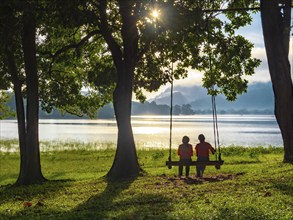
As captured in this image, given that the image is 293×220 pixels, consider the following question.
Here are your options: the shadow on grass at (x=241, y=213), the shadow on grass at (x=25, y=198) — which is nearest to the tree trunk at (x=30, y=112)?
the shadow on grass at (x=25, y=198)

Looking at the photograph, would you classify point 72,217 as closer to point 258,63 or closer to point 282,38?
point 282,38

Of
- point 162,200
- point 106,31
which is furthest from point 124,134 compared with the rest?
point 162,200

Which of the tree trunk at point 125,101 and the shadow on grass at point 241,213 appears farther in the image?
the tree trunk at point 125,101

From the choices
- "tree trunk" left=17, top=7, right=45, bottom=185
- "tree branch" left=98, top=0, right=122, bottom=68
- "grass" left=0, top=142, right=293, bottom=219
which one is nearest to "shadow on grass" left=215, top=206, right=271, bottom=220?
"grass" left=0, top=142, right=293, bottom=219

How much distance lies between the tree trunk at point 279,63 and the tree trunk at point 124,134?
7.73 meters

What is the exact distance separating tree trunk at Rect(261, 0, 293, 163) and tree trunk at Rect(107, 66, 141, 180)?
7.73 m

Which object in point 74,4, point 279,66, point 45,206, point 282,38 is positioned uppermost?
point 74,4

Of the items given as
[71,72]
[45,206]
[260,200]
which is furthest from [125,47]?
[260,200]

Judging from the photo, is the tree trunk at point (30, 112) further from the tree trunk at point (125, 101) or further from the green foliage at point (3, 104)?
the green foliage at point (3, 104)

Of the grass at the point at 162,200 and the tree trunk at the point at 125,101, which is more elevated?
the tree trunk at the point at 125,101

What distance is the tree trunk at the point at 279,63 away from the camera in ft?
60.0

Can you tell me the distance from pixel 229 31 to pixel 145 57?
18.7 feet

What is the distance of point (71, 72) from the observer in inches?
1254

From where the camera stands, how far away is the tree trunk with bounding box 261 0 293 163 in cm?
1830
